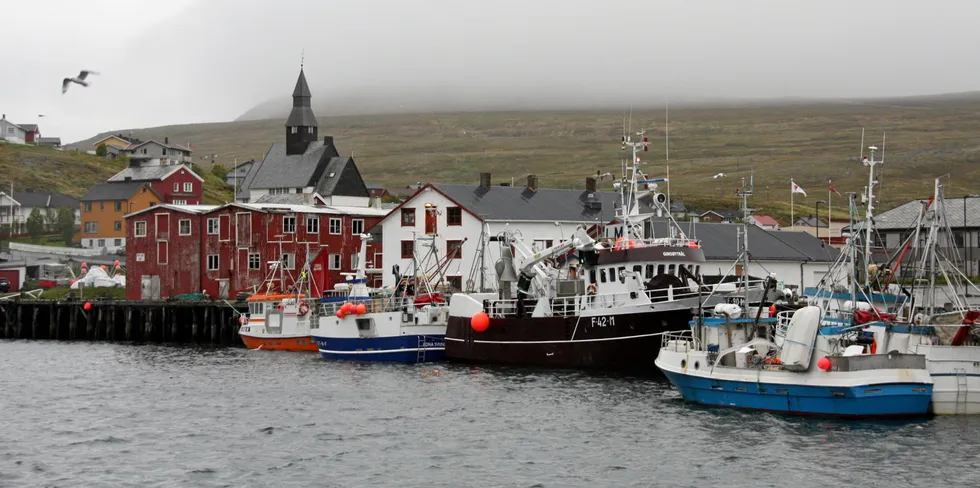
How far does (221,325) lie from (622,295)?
3588cm

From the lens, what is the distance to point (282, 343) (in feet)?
235

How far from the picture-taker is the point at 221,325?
80.9 metres

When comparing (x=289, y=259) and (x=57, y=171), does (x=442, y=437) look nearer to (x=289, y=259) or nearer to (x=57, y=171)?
(x=289, y=259)

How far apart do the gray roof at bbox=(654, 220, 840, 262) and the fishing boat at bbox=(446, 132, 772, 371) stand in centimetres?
1868

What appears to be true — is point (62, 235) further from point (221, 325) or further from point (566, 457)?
point (566, 457)

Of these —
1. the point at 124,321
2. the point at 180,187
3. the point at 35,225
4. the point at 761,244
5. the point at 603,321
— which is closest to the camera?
the point at 603,321

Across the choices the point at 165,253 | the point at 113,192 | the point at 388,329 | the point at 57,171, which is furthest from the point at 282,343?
the point at 57,171

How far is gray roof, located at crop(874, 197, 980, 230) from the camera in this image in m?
75.0

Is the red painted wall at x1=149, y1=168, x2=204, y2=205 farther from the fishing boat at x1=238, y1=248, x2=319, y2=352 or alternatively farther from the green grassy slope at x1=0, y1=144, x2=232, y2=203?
the fishing boat at x1=238, y1=248, x2=319, y2=352

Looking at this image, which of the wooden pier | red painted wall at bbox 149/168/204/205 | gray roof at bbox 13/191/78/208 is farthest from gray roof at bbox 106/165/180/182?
the wooden pier

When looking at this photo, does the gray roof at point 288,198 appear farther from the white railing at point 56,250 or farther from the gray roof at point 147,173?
the white railing at point 56,250

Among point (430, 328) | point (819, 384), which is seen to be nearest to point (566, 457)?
point (819, 384)

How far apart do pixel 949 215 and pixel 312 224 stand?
44064 mm

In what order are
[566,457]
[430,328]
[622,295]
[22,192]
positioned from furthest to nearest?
[22,192], [430,328], [622,295], [566,457]
